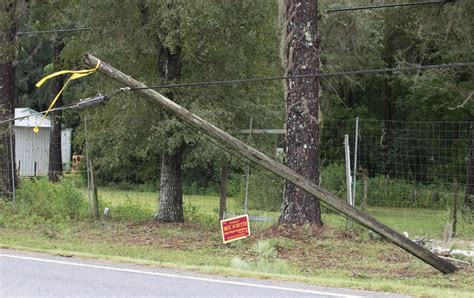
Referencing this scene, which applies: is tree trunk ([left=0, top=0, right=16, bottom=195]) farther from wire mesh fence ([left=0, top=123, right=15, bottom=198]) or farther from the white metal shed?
the white metal shed

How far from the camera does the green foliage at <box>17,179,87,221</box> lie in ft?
54.0

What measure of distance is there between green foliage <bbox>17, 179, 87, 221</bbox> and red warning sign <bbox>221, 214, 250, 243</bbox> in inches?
211

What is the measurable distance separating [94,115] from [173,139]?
2628 mm

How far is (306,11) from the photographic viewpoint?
1295 centimetres

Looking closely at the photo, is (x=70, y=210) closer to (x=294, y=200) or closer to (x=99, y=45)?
(x=99, y=45)

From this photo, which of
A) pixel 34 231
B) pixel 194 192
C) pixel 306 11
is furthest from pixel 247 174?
pixel 194 192

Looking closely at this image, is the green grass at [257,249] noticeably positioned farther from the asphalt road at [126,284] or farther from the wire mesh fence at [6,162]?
the wire mesh fence at [6,162]

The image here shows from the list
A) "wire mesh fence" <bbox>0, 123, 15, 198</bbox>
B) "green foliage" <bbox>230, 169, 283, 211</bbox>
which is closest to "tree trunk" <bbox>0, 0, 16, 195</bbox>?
"wire mesh fence" <bbox>0, 123, 15, 198</bbox>

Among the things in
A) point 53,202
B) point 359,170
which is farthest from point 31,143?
point 53,202

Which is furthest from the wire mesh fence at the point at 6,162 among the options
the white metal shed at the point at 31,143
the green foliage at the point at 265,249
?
the green foliage at the point at 265,249

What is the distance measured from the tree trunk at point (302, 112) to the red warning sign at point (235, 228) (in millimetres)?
870

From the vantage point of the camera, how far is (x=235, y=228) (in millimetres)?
12352

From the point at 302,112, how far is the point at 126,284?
5.95m

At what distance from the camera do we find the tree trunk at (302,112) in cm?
1277
